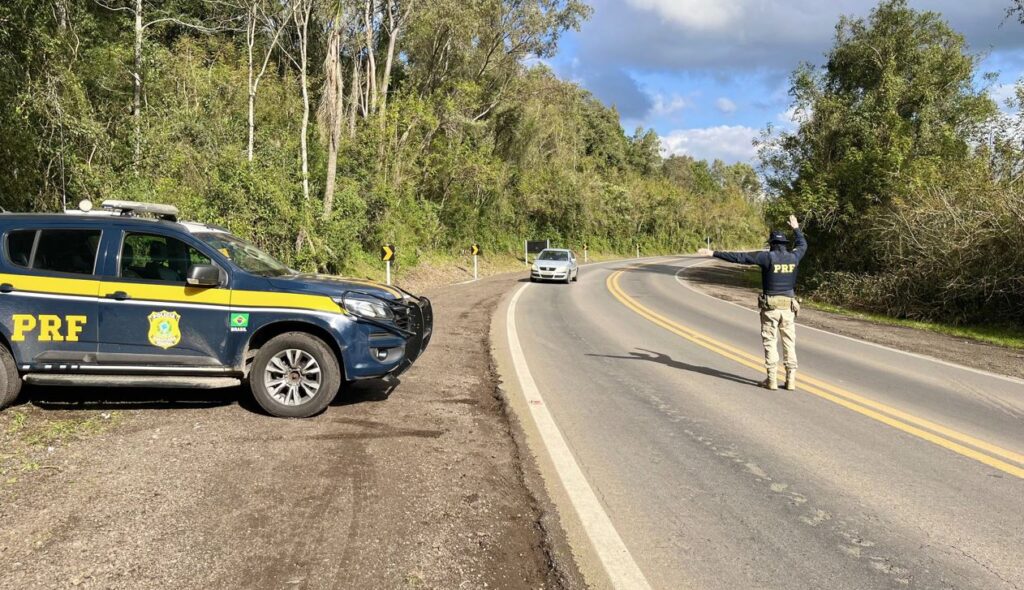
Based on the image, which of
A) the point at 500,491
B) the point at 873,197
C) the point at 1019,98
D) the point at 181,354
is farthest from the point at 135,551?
the point at 873,197

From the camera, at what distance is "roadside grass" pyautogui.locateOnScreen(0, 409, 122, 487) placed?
430 centimetres

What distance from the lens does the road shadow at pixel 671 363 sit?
26.3ft

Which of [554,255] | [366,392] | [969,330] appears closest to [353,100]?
[554,255]

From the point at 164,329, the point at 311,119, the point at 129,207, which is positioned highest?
the point at 311,119

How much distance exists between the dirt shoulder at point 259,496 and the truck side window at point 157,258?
50.3 inches

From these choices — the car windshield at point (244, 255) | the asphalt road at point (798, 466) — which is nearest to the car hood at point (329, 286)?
the car windshield at point (244, 255)

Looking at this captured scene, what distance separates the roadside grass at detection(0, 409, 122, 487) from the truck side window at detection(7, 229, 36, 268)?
137cm

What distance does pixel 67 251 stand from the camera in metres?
5.57

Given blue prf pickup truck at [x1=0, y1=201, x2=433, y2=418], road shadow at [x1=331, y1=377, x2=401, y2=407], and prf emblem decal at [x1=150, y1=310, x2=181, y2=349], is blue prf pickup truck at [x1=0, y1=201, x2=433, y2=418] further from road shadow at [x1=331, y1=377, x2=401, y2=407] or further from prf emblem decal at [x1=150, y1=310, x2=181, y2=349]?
road shadow at [x1=331, y1=377, x2=401, y2=407]

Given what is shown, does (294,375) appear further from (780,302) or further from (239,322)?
(780,302)

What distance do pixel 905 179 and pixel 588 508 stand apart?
21.6 metres

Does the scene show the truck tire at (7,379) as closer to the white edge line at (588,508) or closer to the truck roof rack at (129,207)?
the truck roof rack at (129,207)

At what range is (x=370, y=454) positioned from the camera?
4.73m

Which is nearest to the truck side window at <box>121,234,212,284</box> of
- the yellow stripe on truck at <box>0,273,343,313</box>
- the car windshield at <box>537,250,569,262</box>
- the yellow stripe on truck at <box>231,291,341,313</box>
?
the yellow stripe on truck at <box>0,273,343,313</box>
